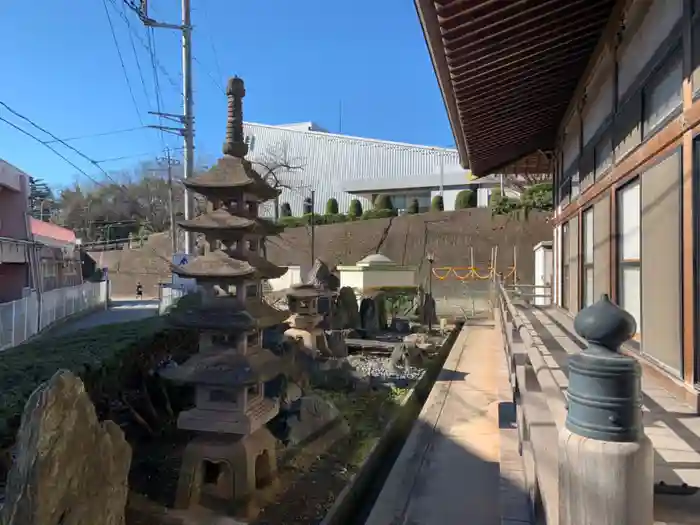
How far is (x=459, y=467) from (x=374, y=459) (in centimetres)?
222

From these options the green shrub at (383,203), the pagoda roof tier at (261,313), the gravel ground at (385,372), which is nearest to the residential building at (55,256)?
the gravel ground at (385,372)

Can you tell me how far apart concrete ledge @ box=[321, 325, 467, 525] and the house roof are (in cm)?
1816

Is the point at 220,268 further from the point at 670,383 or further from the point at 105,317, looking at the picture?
the point at 105,317

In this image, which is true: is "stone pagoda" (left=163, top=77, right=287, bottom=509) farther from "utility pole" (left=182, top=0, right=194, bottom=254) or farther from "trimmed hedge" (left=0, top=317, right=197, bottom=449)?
"utility pole" (left=182, top=0, right=194, bottom=254)

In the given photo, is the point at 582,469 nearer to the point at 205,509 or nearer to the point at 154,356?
the point at 205,509

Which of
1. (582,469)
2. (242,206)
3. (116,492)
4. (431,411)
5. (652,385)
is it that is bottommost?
(431,411)

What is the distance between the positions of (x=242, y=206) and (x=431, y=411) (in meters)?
3.85

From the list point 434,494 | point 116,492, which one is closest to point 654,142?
point 434,494

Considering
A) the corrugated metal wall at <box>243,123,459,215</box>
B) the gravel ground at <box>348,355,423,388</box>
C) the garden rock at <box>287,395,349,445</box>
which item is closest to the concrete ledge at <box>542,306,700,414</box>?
the garden rock at <box>287,395,349,445</box>

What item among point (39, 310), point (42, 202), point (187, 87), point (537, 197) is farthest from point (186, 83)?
point (42, 202)

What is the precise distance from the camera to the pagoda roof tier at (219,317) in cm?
691

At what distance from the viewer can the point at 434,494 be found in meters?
5.06

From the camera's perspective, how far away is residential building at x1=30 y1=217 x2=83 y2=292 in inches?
921

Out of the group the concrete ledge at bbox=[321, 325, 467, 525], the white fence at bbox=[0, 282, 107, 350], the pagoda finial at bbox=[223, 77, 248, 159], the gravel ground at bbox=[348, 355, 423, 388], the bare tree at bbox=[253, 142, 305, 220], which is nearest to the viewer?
the concrete ledge at bbox=[321, 325, 467, 525]
